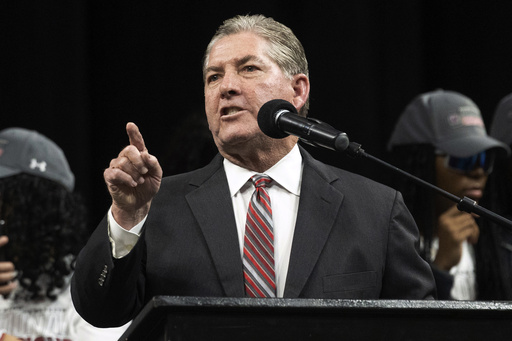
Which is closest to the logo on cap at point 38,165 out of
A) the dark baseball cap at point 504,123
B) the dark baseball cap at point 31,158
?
the dark baseball cap at point 31,158

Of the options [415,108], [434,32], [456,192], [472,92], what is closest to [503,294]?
[456,192]

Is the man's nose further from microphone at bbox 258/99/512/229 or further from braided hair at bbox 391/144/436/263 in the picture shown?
braided hair at bbox 391/144/436/263

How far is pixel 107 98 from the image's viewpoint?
3801 millimetres

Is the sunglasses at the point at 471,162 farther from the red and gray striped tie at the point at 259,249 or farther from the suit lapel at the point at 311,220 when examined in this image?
the red and gray striped tie at the point at 259,249

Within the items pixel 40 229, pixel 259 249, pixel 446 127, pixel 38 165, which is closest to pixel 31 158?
pixel 38 165

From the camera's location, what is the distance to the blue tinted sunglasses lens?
3.25 m

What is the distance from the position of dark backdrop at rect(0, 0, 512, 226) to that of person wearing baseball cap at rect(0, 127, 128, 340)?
0.44 m

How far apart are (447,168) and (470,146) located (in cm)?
13

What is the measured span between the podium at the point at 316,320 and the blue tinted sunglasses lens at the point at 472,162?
1.90 m

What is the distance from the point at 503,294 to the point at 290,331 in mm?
2081

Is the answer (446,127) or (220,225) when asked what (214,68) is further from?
(446,127)

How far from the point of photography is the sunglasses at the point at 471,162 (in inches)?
128

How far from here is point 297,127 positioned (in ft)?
5.65

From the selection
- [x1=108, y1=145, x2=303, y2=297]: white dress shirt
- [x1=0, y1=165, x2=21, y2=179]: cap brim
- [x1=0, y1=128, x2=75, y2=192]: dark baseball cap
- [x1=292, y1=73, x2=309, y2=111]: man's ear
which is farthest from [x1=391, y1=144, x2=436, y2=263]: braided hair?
[x1=0, y1=165, x2=21, y2=179]: cap brim
